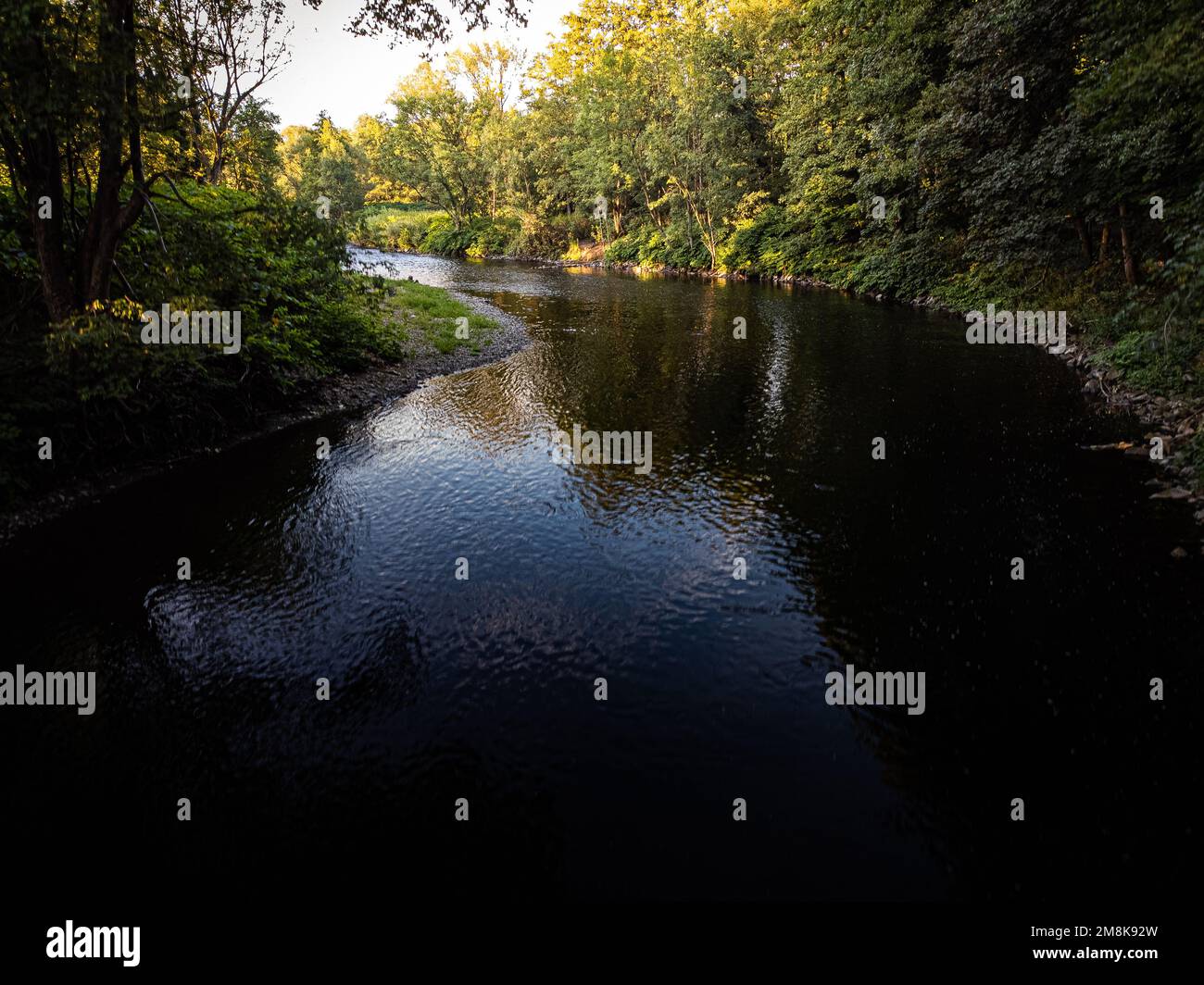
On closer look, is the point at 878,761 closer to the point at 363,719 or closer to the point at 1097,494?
the point at 363,719

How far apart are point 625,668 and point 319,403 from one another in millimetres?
16268

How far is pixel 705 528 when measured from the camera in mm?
12953

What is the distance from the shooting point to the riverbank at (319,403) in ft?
43.5

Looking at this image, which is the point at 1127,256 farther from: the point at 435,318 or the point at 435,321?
the point at 435,318

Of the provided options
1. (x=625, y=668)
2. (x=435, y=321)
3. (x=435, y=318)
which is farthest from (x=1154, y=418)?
(x=435, y=318)

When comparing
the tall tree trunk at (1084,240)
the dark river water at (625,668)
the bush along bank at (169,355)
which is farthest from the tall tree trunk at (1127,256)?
the bush along bank at (169,355)

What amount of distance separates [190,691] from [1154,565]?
15.9 m

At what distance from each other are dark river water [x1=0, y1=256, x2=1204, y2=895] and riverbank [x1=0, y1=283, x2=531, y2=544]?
777 mm

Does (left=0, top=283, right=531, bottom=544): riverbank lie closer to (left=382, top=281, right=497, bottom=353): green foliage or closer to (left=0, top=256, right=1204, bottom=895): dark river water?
(left=382, top=281, right=497, bottom=353): green foliage

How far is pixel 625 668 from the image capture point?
9125mm

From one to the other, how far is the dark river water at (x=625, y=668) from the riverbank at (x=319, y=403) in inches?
30.6

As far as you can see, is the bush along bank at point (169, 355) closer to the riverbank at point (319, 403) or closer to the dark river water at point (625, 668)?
the riverbank at point (319, 403)

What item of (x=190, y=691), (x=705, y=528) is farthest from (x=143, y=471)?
(x=705, y=528)

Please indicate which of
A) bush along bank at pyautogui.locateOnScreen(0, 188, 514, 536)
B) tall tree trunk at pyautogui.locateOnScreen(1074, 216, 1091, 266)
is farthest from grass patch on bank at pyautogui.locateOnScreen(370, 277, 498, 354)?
tall tree trunk at pyautogui.locateOnScreen(1074, 216, 1091, 266)
